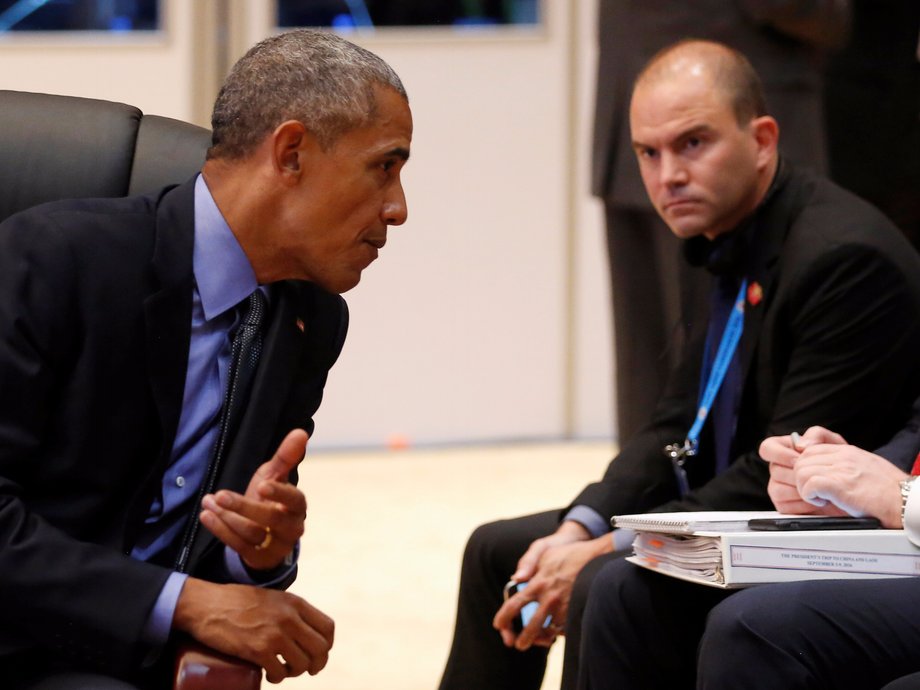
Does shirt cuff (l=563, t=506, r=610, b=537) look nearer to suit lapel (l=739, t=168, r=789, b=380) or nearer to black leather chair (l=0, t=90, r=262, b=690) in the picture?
suit lapel (l=739, t=168, r=789, b=380)

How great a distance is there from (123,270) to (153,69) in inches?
129

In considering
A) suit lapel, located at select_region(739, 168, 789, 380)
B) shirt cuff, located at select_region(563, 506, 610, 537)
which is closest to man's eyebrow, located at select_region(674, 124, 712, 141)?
suit lapel, located at select_region(739, 168, 789, 380)

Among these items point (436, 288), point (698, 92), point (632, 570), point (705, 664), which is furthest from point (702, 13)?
point (436, 288)

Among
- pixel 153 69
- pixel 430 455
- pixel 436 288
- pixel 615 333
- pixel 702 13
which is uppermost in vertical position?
pixel 702 13

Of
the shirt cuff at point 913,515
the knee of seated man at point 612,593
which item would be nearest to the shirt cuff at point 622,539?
the knee of seated man at point 612,593

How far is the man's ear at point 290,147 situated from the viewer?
5.74ft

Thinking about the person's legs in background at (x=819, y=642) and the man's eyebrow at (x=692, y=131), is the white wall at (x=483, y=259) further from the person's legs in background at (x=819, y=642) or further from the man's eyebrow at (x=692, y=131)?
the person's legs in background at (x=819, y=642)

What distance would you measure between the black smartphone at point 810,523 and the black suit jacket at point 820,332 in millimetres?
407

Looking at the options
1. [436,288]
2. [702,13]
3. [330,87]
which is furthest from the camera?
[436,288]

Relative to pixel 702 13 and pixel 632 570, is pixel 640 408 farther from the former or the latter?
pixel 632 570

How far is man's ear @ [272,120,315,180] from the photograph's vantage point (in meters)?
1.75

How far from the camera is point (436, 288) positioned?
5121 mm

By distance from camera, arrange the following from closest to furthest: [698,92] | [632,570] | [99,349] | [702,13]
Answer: [99,349] → [632,570] → [698,92] → [702,13]

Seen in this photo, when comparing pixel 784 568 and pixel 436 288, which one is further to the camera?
pixel 436 288
